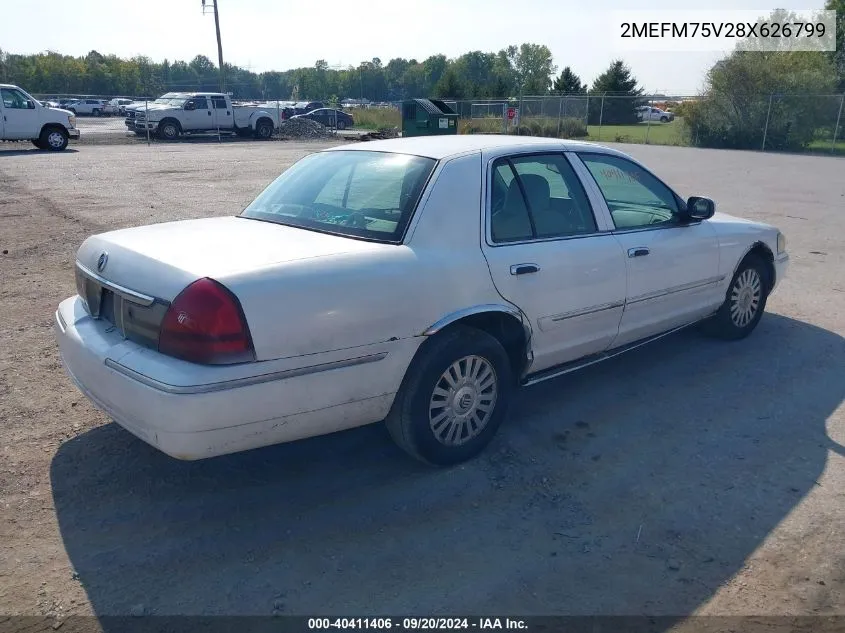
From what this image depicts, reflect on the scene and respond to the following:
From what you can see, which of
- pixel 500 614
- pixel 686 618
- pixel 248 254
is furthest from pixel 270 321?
pixel 686 618

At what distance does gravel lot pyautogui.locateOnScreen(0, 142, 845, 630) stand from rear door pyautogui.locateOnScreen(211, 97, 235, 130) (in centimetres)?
2940

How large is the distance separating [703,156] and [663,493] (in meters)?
25.3

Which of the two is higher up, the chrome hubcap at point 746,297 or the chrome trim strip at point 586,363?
A: the chrome hubcap at point 746,297

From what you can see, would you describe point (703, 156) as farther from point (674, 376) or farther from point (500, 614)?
point (500, 614)

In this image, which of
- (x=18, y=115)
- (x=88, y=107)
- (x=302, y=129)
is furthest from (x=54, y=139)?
(x=88, y=107)

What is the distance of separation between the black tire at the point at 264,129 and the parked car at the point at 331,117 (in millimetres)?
3677

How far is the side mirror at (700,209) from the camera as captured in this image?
4.97 meters

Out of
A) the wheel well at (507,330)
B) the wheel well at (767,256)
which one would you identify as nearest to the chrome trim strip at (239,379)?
the wheel well at (507,330)

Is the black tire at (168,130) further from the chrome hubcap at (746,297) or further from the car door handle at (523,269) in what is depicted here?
the car door handle at (523,269)

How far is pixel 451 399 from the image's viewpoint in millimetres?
3721

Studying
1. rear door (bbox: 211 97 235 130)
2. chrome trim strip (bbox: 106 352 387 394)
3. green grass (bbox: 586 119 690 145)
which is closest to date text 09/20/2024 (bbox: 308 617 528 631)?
chrome trim strip (bbox: 106 352 387 394)

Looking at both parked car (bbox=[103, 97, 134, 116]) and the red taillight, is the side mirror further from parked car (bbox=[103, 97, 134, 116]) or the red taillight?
parked car (bbox=[103, 97, 134, 116])

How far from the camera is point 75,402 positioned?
4449 millimetres

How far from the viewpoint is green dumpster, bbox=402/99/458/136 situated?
21672 mm
